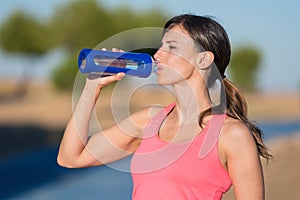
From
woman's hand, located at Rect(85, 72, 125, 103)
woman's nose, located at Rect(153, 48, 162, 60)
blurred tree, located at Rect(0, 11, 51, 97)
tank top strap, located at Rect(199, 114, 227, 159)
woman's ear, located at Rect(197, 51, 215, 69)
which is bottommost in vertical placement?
blurred tree, located at Rect(0, 11, 51, 97)

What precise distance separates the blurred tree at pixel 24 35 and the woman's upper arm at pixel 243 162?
82.9 feet

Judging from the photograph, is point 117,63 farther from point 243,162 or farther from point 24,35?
point 24,35

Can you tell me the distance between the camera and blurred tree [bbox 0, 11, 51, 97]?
88.3 feet

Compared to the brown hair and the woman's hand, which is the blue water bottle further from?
the brown hair

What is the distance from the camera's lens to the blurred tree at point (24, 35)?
88.3ft

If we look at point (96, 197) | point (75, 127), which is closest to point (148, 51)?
point (75, 127)

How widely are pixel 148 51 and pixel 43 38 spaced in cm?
2574

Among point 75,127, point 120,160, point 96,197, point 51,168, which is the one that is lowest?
point 51,168

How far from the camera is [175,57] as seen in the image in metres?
2.29

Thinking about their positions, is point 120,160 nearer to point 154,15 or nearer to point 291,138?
point 291,138

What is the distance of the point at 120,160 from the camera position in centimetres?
247

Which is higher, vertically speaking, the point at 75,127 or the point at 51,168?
the point at 75,127

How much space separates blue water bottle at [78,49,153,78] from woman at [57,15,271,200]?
0.05 metres

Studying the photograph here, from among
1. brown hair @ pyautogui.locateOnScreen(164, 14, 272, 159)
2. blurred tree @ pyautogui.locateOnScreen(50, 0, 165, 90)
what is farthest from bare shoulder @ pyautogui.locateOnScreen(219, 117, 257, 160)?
blurred tree @ pyautogui.locateOnScreen(50, 0, 165, 90)
